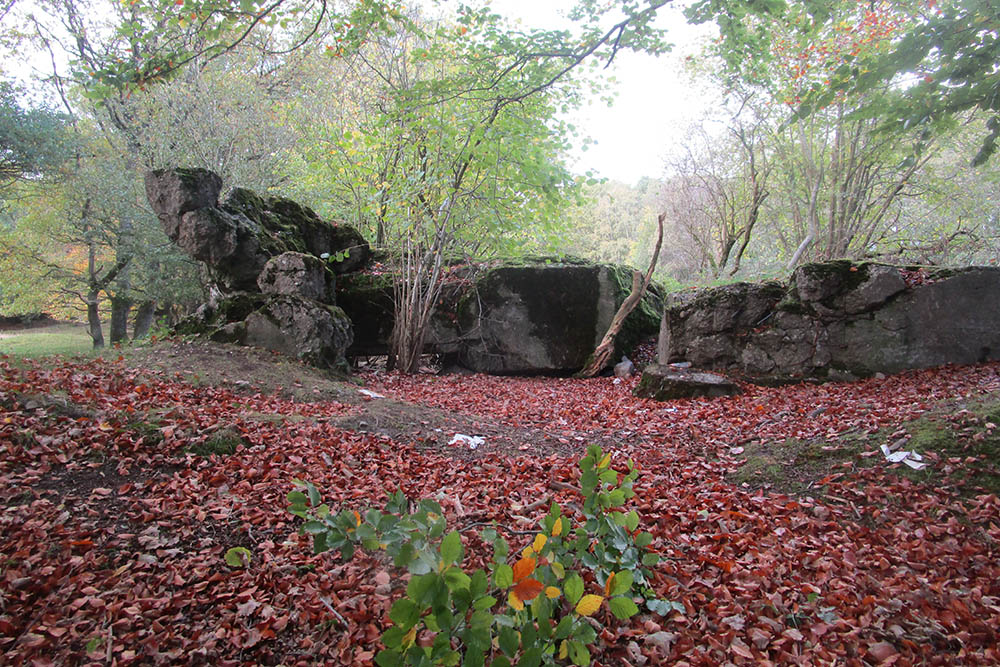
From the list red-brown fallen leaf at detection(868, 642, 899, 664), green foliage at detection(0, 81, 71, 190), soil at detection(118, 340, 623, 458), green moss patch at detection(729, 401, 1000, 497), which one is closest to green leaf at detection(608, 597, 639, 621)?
red-brown fallen leaf at detection(868, 642, 899, 664)

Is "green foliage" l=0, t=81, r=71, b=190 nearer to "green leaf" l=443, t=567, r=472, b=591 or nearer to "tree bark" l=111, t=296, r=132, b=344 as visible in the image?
"tree bark" l=111, t=296, r=132, b=344

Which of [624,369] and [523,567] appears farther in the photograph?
[624,369]

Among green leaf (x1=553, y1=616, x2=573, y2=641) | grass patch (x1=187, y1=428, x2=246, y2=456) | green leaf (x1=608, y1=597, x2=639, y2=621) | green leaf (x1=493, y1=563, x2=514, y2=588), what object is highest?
green leaf (x1=493, y1=563, x2=514, y2=588)

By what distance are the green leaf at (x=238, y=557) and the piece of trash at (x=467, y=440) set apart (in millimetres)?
2329

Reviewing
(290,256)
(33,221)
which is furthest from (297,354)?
(33,221)

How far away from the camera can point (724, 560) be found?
2557mm

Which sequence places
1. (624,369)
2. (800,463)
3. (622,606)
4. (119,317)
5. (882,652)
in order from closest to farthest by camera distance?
(622,606)
(882,652)
(800,463)
(624,369)
(119,317)

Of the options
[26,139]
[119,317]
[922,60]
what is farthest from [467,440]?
[119,317]

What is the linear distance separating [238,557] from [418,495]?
1.21 metres

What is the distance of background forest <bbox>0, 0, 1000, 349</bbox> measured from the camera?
3.54m

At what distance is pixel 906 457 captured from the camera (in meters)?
3.23

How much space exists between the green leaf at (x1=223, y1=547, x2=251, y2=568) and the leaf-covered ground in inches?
2.6

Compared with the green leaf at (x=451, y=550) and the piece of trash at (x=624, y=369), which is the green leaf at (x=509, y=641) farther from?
the piece of trash at (x=624, y=369)

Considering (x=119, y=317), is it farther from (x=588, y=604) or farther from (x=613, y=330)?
(x=588, y=604)
